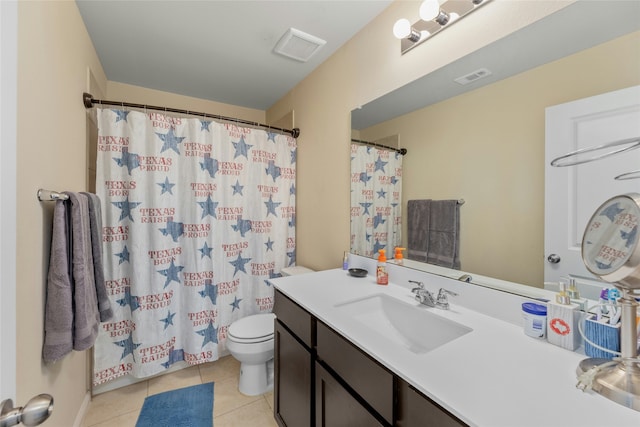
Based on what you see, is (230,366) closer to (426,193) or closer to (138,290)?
(138,290)

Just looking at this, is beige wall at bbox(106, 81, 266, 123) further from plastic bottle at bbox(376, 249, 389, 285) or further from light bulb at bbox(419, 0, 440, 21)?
plastic bottle at bbox(376, 249, 389, 285)

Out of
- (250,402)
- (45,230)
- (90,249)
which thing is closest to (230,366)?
(250,402)

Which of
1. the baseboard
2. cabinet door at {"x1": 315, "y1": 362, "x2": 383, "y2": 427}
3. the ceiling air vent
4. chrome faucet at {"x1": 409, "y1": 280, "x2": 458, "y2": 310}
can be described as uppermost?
the ceiling air vent

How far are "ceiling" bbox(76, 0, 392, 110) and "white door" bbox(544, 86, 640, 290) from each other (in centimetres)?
116

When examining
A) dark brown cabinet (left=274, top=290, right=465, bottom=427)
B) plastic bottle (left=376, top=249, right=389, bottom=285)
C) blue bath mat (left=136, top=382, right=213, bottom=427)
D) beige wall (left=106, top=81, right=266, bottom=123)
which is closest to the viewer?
dark brown cabinet (left=274, top=290, right=465, bottom=427)

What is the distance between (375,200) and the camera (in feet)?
5.48

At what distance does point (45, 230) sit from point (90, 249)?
25 centimetres

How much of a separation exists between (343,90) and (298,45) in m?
0.42

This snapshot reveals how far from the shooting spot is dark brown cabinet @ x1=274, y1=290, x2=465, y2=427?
0.70 meters

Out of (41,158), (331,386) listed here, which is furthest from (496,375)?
(41,158)

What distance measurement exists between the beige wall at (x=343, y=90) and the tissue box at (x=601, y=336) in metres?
1.03

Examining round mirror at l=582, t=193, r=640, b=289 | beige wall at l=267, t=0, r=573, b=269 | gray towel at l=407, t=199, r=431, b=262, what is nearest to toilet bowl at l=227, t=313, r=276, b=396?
beige wall at l=267, t=0, r=573, b=269

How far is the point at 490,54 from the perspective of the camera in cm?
108

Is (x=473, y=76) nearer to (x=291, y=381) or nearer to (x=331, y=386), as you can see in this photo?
(x=331, y=386)
